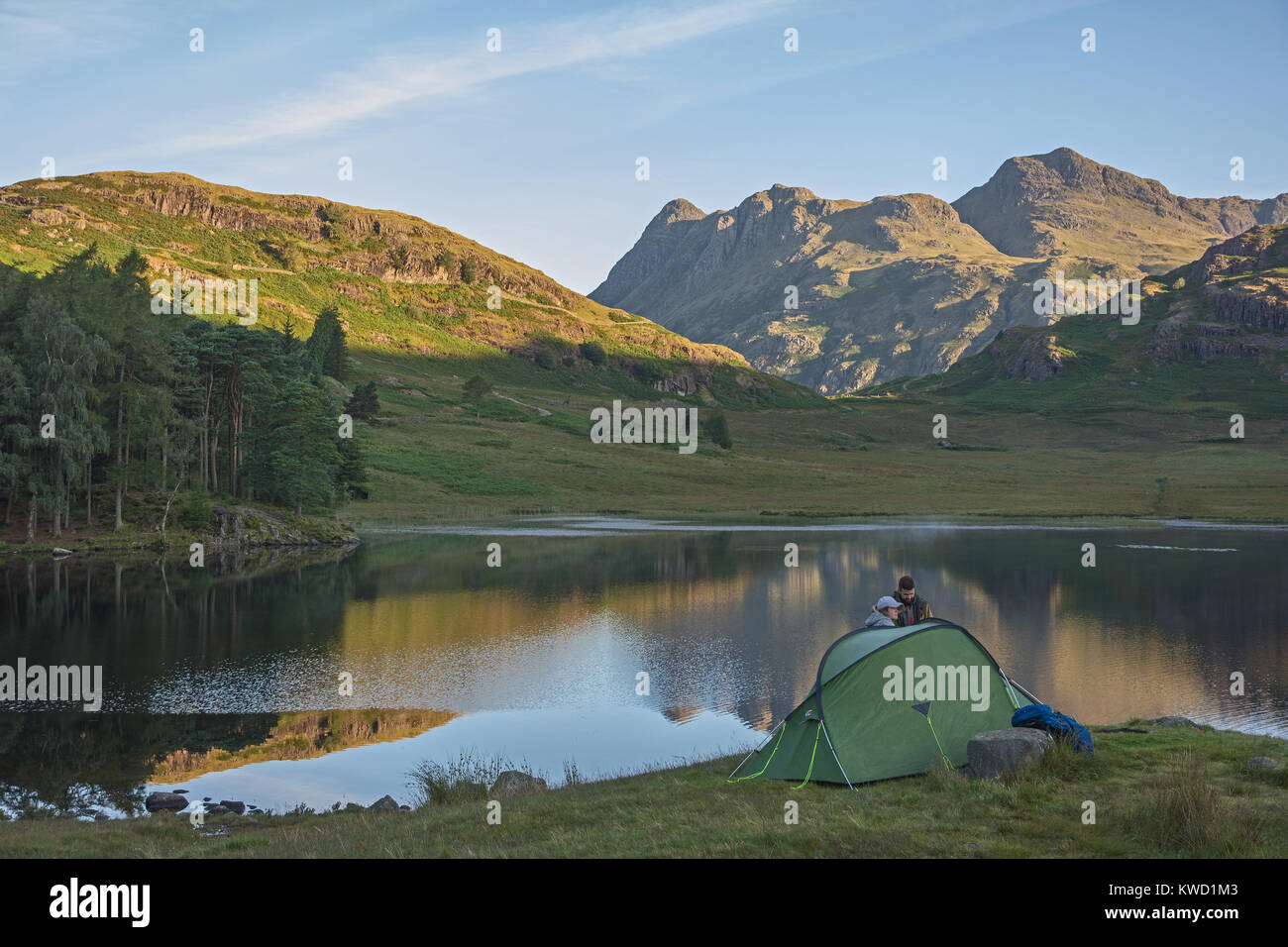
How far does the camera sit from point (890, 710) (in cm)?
1772

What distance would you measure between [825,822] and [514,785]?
315 inches

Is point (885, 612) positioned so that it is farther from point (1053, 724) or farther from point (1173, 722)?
point (1173, 722)

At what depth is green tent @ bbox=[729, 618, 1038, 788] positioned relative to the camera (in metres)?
16.9

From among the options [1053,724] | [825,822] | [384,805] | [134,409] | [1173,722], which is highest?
[134,409]

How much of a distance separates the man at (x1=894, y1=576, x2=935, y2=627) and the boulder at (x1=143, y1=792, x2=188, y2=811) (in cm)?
1542

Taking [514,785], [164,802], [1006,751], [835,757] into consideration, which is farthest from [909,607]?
[164,802]

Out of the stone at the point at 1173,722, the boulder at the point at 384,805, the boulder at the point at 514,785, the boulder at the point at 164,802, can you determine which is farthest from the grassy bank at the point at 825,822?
the stone at the point at 1173,722

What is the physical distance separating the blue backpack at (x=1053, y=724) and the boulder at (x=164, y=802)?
53.7 feet

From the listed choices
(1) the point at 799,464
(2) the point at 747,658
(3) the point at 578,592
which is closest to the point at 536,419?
(1) the point at 799,464

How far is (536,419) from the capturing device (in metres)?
191

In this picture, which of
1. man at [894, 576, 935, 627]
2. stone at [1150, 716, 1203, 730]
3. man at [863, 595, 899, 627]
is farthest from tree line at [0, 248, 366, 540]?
stone at [1150, 716, 1203, 730]
